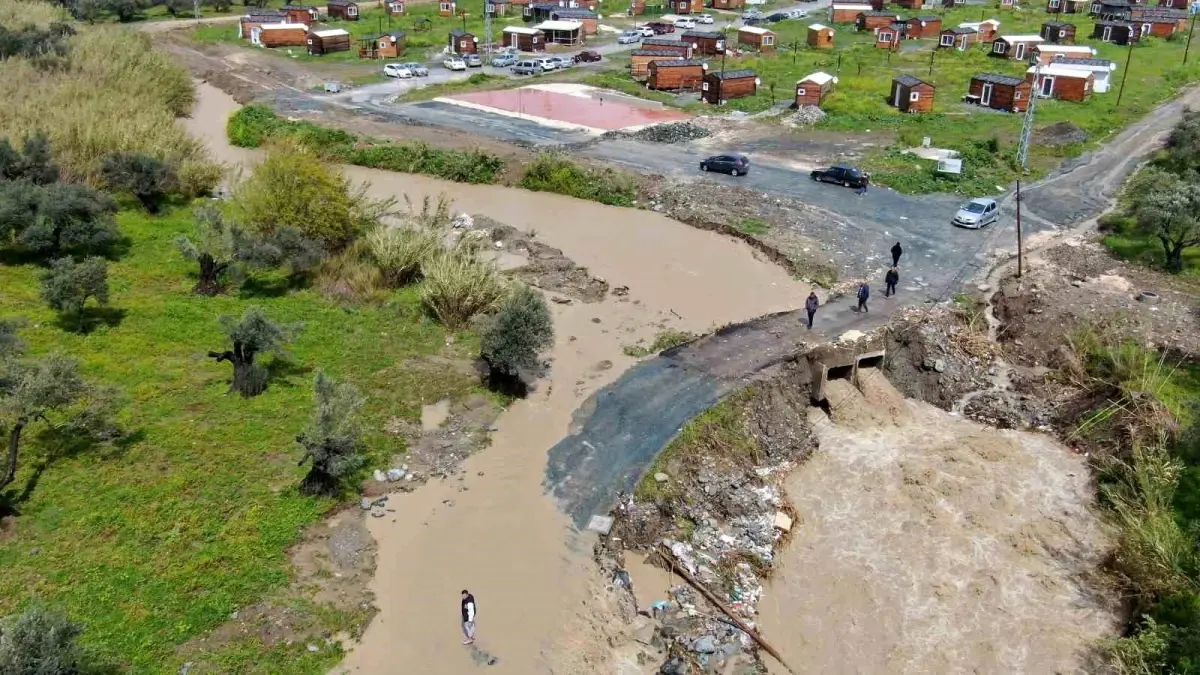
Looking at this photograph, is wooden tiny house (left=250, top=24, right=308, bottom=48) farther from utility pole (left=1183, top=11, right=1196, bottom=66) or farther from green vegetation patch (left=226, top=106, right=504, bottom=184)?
utility pole (left=1183, top=11, right=1196, bottom=66)

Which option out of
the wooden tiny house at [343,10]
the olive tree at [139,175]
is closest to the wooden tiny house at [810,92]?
the olive tree at [139,175]

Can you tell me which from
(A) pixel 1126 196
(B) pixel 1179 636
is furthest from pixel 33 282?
(A) pixel 1126 196

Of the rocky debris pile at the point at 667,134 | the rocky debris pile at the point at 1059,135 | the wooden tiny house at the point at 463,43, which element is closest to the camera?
the rocky debris pile at the point at 1059,135

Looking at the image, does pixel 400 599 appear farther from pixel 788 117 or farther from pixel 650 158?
pixel 788 117

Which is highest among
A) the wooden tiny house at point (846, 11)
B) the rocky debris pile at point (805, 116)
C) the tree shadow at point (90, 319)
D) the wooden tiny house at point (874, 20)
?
the wooden tiny house at point (846, 11)

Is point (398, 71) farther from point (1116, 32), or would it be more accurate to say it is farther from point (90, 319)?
point (1116, 32)

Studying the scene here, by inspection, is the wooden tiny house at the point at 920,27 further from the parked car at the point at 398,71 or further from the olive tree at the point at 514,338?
the olive tree at the point at 514,338

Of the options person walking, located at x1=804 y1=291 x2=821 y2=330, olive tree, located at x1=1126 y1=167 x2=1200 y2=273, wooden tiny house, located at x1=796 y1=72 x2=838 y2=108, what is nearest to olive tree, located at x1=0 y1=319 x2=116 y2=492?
person walking, located at x1=804 y1=291 x2=821 y2=330
